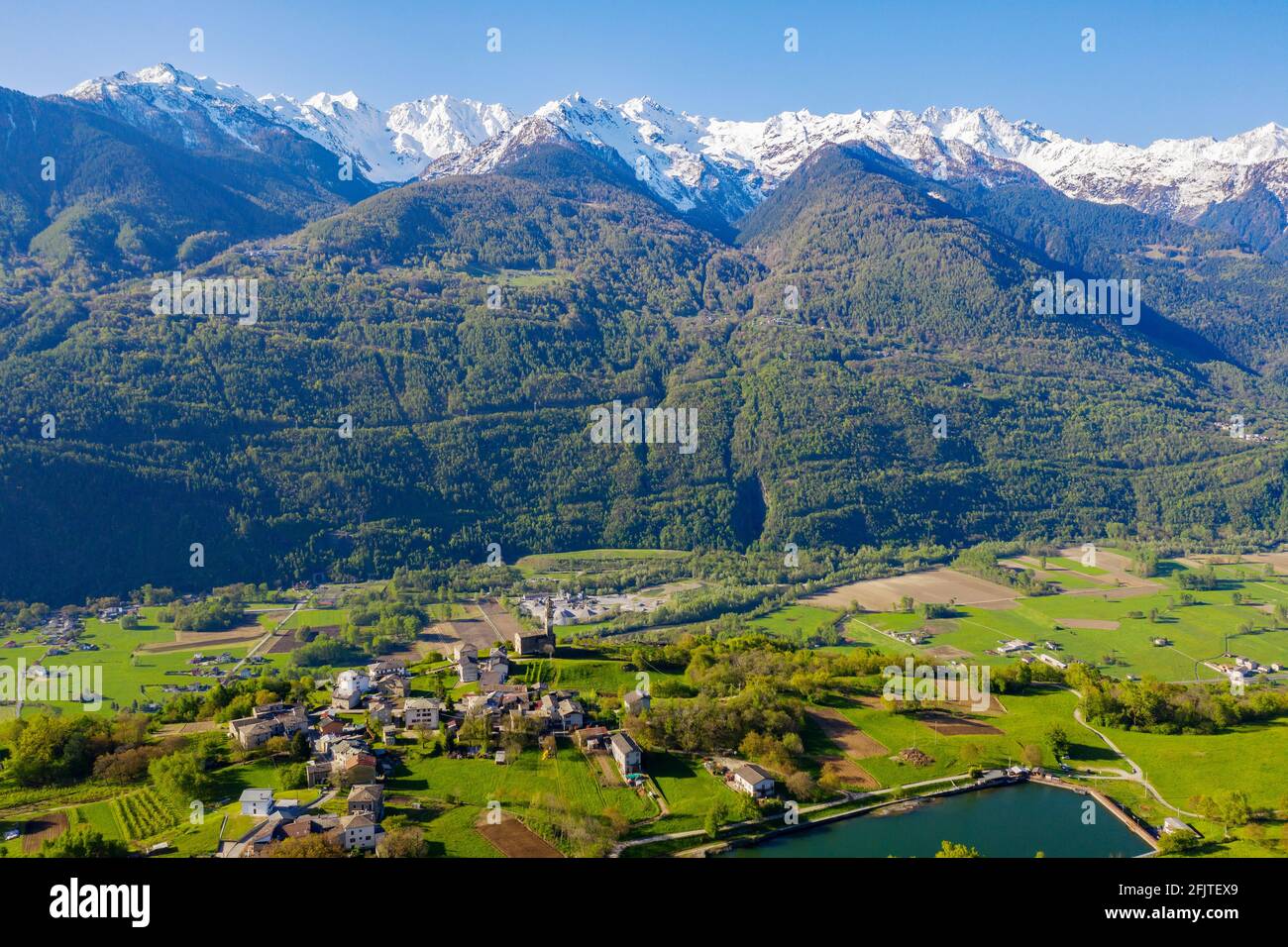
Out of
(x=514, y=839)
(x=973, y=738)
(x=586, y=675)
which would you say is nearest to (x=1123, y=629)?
(x=973, y=738)

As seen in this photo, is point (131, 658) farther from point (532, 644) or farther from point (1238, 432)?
point (1238, 432)

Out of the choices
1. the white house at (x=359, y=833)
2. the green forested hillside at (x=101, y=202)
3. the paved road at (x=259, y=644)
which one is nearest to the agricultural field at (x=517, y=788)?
the white house at (x=359, y=833)

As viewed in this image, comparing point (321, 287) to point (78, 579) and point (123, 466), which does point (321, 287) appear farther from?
point (78, 579)

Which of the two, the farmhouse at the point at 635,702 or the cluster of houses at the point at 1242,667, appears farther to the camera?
the cluster of houses at the point at 1242,667

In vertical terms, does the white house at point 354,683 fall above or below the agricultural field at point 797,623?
above

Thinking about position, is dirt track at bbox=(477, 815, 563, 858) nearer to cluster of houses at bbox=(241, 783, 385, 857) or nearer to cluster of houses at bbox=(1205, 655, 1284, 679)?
cluster of houses at bbox=(241, 783, 385, 857)

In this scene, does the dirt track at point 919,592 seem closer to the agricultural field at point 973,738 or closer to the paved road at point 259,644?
the agricultural field at point 973,738
